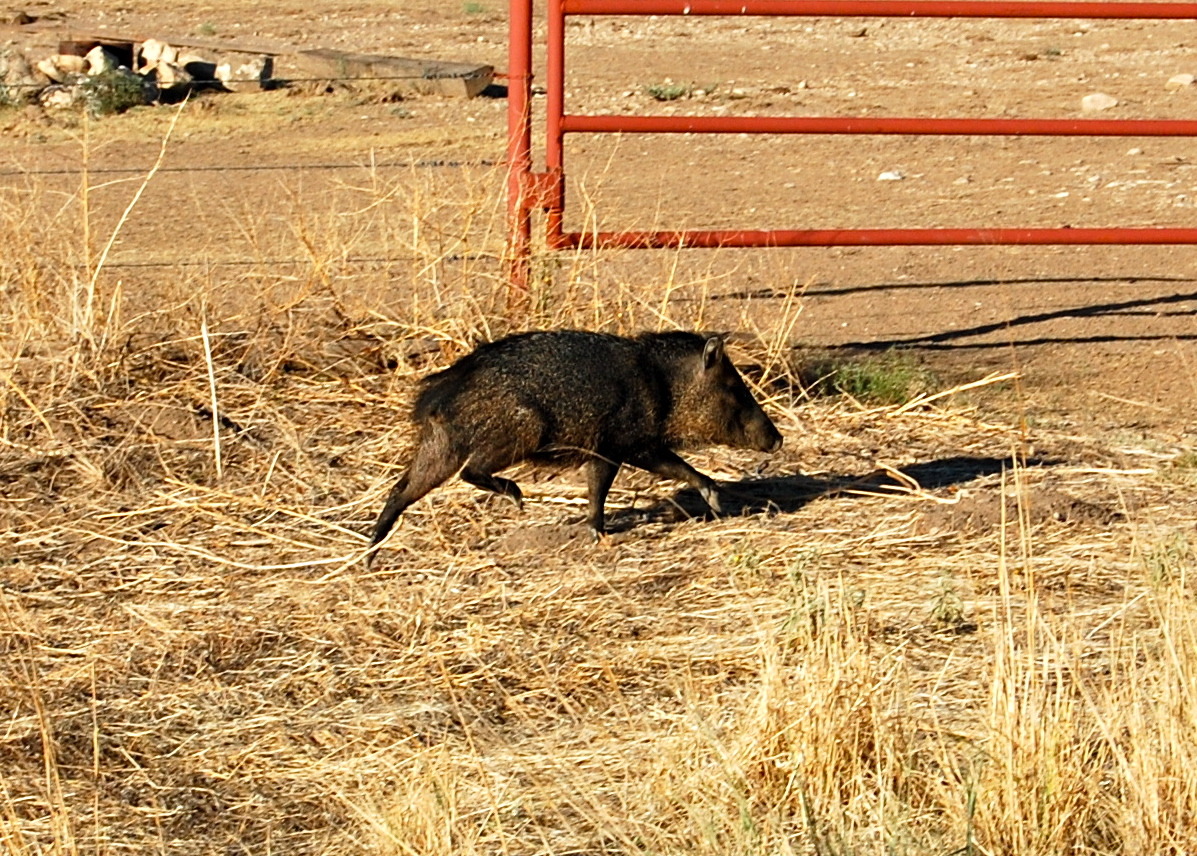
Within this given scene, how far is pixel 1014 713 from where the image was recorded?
3469mm

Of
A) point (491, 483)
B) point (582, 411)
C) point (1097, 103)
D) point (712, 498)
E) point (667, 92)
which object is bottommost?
point (667, 92)

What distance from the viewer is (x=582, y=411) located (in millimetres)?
5320

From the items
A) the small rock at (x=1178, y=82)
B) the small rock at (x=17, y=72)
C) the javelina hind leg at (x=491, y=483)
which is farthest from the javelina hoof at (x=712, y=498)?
the small rock at (x=1178, y=82)

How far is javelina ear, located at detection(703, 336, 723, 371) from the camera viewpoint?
220 inches

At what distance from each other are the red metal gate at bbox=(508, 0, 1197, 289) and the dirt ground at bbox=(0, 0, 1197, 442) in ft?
0.76

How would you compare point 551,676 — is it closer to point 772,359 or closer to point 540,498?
point 540,498

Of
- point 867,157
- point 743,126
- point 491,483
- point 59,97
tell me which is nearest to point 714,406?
point 491,483

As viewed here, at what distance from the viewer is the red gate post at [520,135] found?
22.4 ft

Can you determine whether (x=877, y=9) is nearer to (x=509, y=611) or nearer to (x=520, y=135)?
(x=520, y=135)

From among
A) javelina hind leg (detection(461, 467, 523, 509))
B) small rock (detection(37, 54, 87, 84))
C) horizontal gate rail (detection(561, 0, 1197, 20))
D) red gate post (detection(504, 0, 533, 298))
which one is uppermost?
horizontal gate rail (detection(561, 0, 1197, 20))

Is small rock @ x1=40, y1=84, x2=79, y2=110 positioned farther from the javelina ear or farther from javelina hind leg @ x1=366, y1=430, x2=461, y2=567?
javelina hind leg @ x1=366, y1=430, x2=461, y2=567

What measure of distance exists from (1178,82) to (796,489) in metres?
10.8

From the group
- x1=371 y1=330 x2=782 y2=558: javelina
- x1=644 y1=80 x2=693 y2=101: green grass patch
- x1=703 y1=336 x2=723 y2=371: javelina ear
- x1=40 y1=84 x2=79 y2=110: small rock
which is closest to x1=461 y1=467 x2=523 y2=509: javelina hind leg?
x1=371 y1=330 x2=782 y2=558: javelina

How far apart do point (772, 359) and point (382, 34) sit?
1350cm
